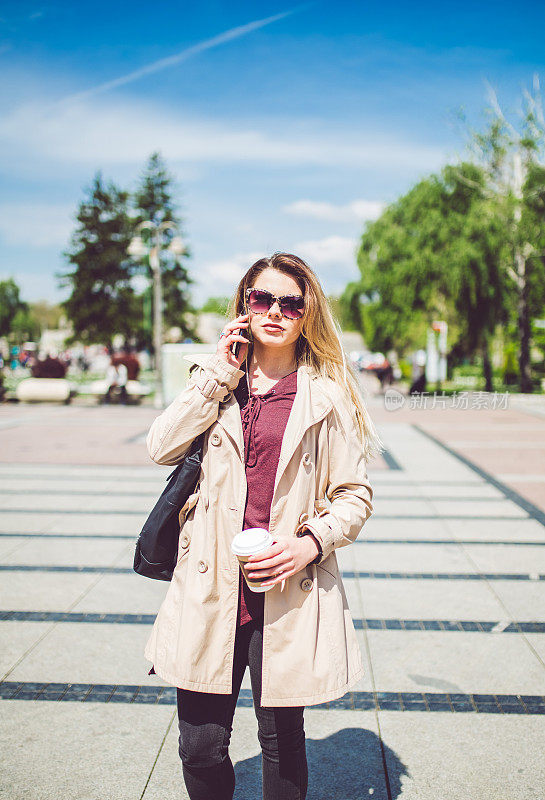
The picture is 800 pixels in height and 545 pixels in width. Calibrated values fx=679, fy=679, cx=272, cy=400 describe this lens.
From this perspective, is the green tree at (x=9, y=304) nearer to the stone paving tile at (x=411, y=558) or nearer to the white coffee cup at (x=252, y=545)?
the stone paving tile at (x=411, y=558)

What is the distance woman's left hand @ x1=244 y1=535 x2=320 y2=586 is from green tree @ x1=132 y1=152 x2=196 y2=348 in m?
49.1

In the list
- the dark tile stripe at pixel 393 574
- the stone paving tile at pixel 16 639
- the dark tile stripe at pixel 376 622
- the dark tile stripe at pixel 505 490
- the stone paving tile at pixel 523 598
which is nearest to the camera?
the stone paving tile at pixel 16 639

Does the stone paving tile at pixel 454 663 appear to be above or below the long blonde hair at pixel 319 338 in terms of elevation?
below

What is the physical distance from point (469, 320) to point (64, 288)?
121 feet

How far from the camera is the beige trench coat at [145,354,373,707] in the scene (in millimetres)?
1894

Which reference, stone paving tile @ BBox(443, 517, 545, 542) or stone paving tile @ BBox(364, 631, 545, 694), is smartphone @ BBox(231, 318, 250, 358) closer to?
stone paving tile @ BBox(364, 631, 545, 694)

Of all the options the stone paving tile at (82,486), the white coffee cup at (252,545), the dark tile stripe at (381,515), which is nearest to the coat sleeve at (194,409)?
the white coffee cup at (252,545)

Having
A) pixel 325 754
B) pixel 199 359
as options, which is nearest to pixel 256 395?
pixel 199 359

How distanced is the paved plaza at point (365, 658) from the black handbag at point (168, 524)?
1071 millimetres

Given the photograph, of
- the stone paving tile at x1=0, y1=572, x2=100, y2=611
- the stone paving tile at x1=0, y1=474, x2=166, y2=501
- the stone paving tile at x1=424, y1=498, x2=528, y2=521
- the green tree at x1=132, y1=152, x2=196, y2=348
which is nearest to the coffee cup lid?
the stone paving tile at x1=0, y1=572, x2=100, y2=611

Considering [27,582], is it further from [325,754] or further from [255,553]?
[255,553]

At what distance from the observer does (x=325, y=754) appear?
9.16 feet

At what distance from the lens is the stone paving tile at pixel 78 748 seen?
8.34 feet

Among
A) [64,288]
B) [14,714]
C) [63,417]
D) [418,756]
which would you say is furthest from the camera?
[64,288]
